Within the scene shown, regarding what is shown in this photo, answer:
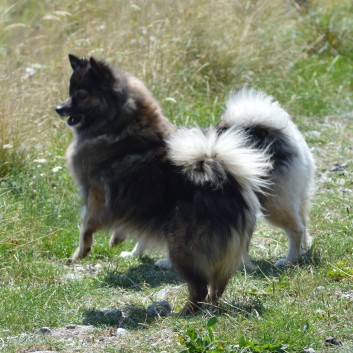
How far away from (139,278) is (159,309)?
85 cm

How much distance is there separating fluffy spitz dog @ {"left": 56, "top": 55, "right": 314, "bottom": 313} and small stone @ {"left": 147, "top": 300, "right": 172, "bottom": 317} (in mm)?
129

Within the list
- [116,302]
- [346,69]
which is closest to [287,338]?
[116,302]

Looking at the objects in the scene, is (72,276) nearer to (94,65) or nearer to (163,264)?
(163,264)

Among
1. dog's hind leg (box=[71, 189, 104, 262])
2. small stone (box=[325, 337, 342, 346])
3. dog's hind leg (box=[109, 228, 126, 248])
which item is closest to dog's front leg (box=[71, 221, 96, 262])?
dog's hind leg (box=[71, 189, 104, 262])

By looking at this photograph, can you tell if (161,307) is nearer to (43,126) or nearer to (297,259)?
(297,259)

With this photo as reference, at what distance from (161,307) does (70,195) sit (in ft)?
7.77

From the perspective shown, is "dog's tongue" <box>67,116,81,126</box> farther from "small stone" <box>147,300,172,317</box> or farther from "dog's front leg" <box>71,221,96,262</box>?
"small stone" <box>147,300,172,317</box>

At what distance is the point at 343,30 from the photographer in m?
11.3

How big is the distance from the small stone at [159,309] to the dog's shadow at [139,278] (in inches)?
18.5

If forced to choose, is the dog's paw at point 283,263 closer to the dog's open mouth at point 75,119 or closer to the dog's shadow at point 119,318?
the dog's shadow at point 119,318

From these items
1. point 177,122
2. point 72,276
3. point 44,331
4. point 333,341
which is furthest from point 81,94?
point 177,122

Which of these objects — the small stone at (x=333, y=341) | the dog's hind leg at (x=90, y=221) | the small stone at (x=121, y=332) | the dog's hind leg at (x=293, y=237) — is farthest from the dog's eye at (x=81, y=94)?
the small stone at (x=333, y=341)

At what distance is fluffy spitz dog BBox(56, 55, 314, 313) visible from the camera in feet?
14.8

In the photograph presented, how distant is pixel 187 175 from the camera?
4637 millimetres
